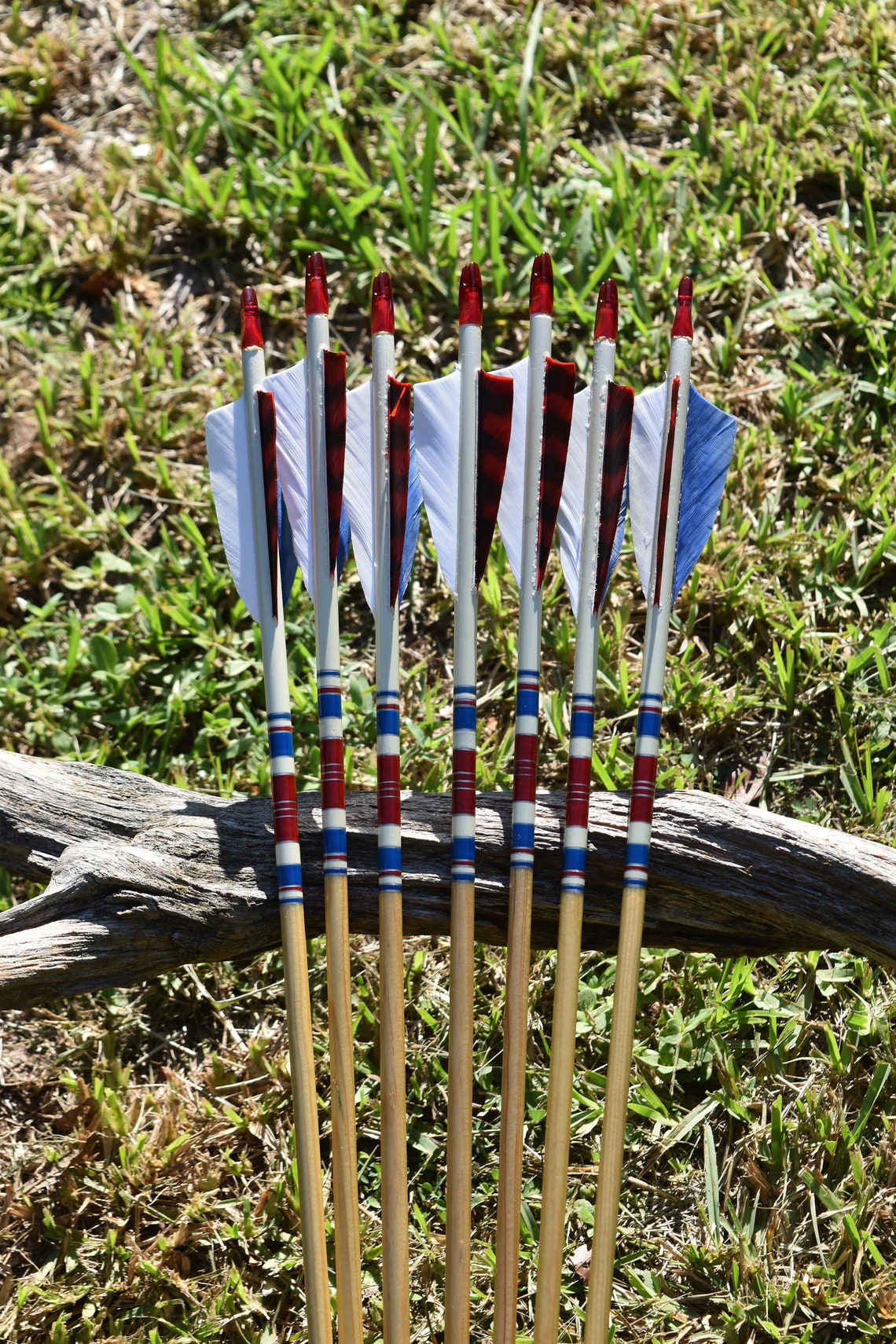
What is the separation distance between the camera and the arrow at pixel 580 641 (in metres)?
1.45

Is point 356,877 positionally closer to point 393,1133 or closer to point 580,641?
point 393,1133

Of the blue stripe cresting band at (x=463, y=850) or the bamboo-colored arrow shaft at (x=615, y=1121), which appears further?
the blue stripe cresting band at (x=463, y=850)

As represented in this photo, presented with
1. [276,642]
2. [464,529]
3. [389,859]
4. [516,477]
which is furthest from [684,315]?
[389,859]

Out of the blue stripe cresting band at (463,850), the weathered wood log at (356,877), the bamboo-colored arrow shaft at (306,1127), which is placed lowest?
the bamboo-colored arrow shaft at (306,1127)

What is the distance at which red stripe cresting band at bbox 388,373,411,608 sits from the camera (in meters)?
1.62

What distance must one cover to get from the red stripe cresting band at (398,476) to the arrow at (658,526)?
32 centimetres

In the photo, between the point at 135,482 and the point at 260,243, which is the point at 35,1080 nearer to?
the point at 135,482

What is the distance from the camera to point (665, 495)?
1637 mm

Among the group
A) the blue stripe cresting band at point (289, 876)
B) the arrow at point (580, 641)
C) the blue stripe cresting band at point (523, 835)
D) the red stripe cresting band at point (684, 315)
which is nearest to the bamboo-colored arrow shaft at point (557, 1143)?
the arrow at point (580, 641)

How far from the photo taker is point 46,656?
2523mm

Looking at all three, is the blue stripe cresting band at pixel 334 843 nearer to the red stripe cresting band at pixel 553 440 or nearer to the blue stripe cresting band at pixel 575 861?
the blue stripe cresting band at pixel 575 861

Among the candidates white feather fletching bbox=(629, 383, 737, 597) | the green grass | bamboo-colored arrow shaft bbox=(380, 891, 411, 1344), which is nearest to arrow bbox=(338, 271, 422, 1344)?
bamboo-colored arrow shaft bbox=(380, 891, 411, 1344)

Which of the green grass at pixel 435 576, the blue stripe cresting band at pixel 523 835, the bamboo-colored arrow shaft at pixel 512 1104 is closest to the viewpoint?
the bamboo-colored arrow shaft at pixel 512 1104

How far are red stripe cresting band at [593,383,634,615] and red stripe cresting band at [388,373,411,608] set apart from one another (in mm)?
266
